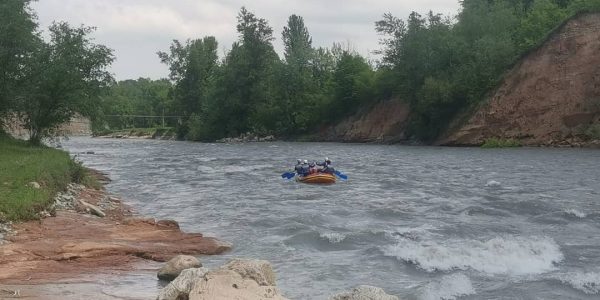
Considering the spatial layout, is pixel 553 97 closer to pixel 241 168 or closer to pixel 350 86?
pixel 241 168

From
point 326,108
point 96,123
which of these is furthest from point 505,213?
point 326,108

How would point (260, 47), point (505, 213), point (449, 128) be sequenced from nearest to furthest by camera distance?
1. point (505, 213)
2. point (449, 128)
3. point (260, 47)

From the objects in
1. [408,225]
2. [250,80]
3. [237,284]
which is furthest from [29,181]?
[250,80]

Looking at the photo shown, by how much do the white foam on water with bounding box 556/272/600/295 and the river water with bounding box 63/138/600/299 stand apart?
0.06ft

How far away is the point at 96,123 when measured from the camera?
124ft

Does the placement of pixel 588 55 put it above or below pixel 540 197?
above

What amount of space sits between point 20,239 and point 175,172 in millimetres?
22802

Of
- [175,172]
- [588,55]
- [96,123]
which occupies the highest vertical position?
[588,55]

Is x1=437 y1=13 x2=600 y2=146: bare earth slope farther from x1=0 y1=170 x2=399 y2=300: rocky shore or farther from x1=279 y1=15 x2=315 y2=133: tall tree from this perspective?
x1=0 y1=170 x2=399 y2=300: rocky shore

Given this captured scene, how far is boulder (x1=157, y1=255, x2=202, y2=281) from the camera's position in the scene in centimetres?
1100

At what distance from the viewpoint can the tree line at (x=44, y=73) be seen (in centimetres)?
3216

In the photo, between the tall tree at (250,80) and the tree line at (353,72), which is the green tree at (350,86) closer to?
the tree line at (353,72)

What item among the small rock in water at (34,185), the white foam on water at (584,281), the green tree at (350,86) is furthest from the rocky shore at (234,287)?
the green tree at (350,86)

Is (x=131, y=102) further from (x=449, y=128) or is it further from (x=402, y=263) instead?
(x=402, y=263)
